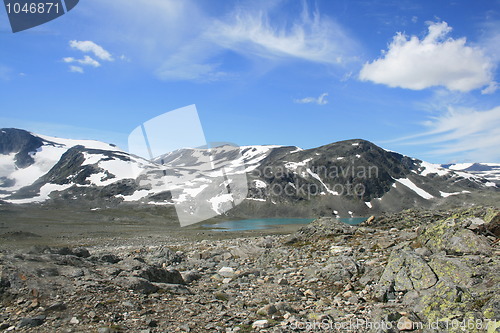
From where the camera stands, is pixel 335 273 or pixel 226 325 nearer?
pixel 226 325

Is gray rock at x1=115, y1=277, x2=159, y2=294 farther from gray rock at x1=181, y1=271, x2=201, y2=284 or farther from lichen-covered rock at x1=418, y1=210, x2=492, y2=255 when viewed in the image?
lichen-covered rock at x1=418, y1=210, x2=492, y2=255

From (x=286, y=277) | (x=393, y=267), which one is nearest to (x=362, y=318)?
(x=393, y=267)

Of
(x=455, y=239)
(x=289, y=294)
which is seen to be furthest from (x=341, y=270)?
(x=455, y=239)

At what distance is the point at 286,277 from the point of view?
16.1m

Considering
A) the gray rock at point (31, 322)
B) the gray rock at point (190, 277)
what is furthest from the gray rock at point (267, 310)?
the gray rock at point (190, 277)

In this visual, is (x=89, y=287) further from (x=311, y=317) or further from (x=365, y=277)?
(x=365, y=277)

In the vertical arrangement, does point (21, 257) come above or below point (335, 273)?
above

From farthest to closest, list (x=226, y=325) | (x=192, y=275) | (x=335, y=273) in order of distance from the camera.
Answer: (x=192, y=275), (x=335, y=273), (x=226, y=325)

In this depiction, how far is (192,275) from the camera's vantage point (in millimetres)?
17531

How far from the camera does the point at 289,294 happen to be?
43.0 feet

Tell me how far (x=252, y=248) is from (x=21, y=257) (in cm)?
1638

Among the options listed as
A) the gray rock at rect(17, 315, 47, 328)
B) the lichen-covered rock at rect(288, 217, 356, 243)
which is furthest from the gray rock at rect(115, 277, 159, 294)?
the lichen-covered rock at rect(288, 217, 356, 243)

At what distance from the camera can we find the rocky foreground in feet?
29.6

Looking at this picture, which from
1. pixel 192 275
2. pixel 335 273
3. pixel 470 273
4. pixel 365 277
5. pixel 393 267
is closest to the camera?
pixel 470 273
